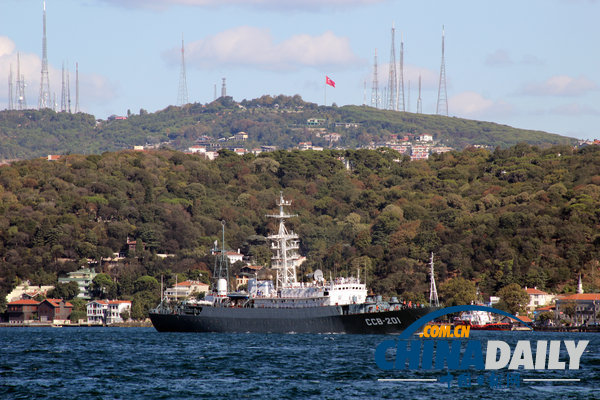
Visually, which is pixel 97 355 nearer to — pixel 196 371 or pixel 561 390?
pixel 196 371

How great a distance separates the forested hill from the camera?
126 metres

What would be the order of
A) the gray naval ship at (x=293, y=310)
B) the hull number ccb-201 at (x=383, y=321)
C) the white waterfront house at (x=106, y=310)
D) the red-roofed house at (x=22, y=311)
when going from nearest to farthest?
the hull number ccb-201 at (x=383, y=321) → the gray naval ship at (x=293, y=310) → the white waterfront house at (x=106, y=310) → the red-roofed house at (x=22, y=311)

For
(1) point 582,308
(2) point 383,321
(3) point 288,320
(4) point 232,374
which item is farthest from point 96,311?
(4) point 232,374

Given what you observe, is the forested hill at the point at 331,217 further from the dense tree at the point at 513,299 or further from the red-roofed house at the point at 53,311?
the red-roofed house at the point at 53,311

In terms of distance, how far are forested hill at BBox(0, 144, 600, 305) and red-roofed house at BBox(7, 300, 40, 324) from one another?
7.19 metres

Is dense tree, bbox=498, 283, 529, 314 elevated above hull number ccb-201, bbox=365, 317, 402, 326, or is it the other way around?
dense tree, bbox=498, 283, 529, 314

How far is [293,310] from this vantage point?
8806 cm

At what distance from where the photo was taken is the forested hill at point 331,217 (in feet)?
414

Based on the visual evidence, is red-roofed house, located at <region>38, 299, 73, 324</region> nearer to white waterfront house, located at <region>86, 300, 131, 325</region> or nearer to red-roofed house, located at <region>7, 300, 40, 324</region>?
red-roofed house, located at <region>7, 300, 40, 324</region>

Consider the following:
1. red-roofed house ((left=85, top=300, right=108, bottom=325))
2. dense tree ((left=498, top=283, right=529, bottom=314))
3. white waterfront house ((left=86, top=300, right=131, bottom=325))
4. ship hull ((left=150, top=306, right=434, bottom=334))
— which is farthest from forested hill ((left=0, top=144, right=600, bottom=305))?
ship hull ((left=150, top=306, right=434, bottom=334))

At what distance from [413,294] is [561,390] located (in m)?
73.8

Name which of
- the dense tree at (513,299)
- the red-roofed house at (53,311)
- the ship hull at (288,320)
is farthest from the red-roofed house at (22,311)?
the dense tree at (513,299)

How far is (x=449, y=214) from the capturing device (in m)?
152

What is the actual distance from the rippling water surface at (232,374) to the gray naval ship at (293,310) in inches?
452
